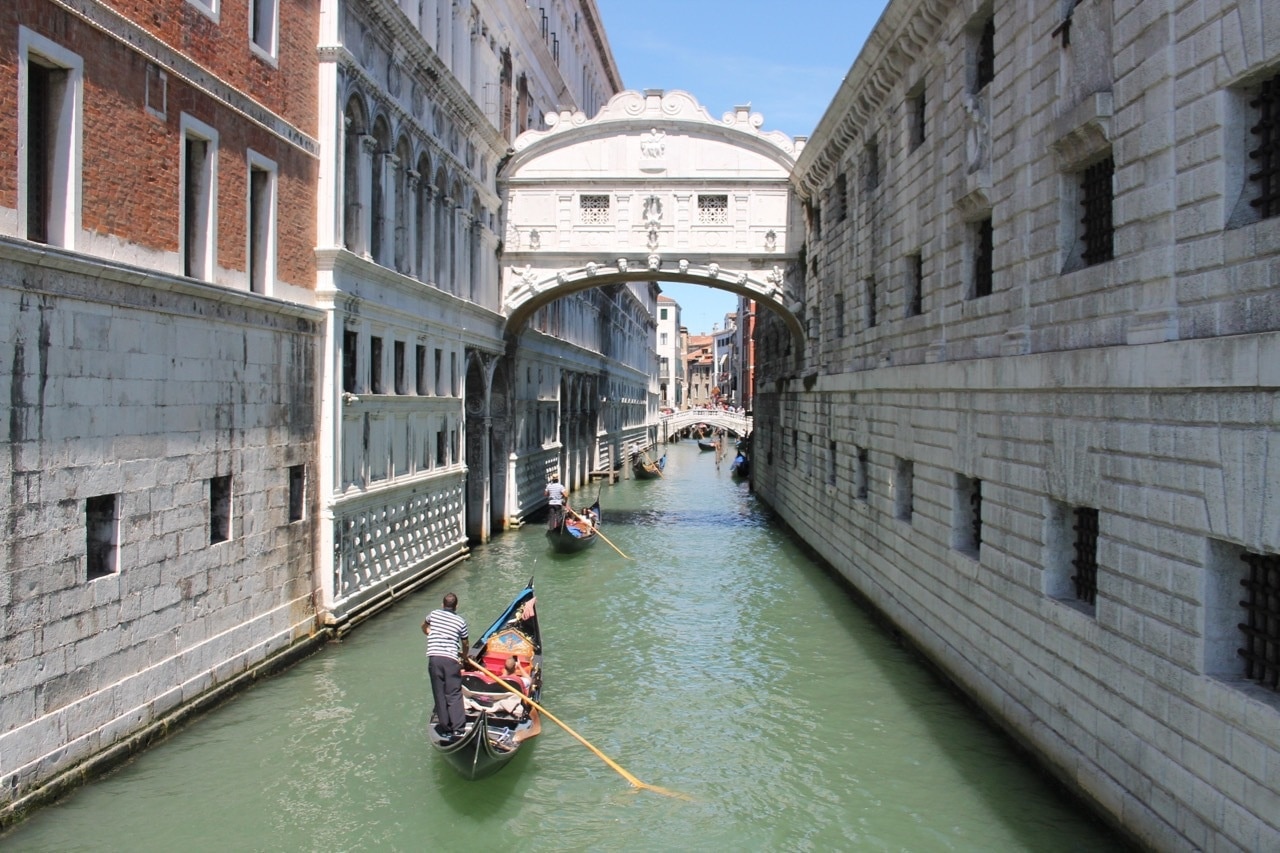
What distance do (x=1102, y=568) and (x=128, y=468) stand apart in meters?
7.48

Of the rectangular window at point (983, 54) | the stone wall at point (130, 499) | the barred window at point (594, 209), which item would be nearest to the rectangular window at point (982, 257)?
the rectangular window at point (983, 54)

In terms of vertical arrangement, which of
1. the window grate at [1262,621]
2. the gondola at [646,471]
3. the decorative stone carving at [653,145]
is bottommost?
the gondola at [646,471]

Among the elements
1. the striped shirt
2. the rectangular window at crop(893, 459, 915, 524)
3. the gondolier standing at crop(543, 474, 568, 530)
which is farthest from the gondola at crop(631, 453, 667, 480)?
the striped shirt

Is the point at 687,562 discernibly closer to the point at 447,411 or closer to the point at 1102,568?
the point at 447,411

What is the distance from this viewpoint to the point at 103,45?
782 cm

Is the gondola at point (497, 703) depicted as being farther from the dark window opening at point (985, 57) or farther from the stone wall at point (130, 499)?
the dark window opening at point (985, 57)

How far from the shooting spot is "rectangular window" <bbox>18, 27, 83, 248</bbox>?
24.0 feet

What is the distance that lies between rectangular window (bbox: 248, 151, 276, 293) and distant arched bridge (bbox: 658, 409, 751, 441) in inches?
1834

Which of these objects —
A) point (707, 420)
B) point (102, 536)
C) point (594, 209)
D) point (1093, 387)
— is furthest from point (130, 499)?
point (707, 420)

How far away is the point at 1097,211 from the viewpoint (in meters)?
7.49

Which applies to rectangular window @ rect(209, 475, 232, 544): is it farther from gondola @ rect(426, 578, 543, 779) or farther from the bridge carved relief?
the bridge carved relief

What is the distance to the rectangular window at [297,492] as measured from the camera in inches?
445

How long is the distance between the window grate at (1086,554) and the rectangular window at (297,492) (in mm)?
8091

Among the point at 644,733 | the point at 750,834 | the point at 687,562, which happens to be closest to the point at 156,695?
the point at 644,733
